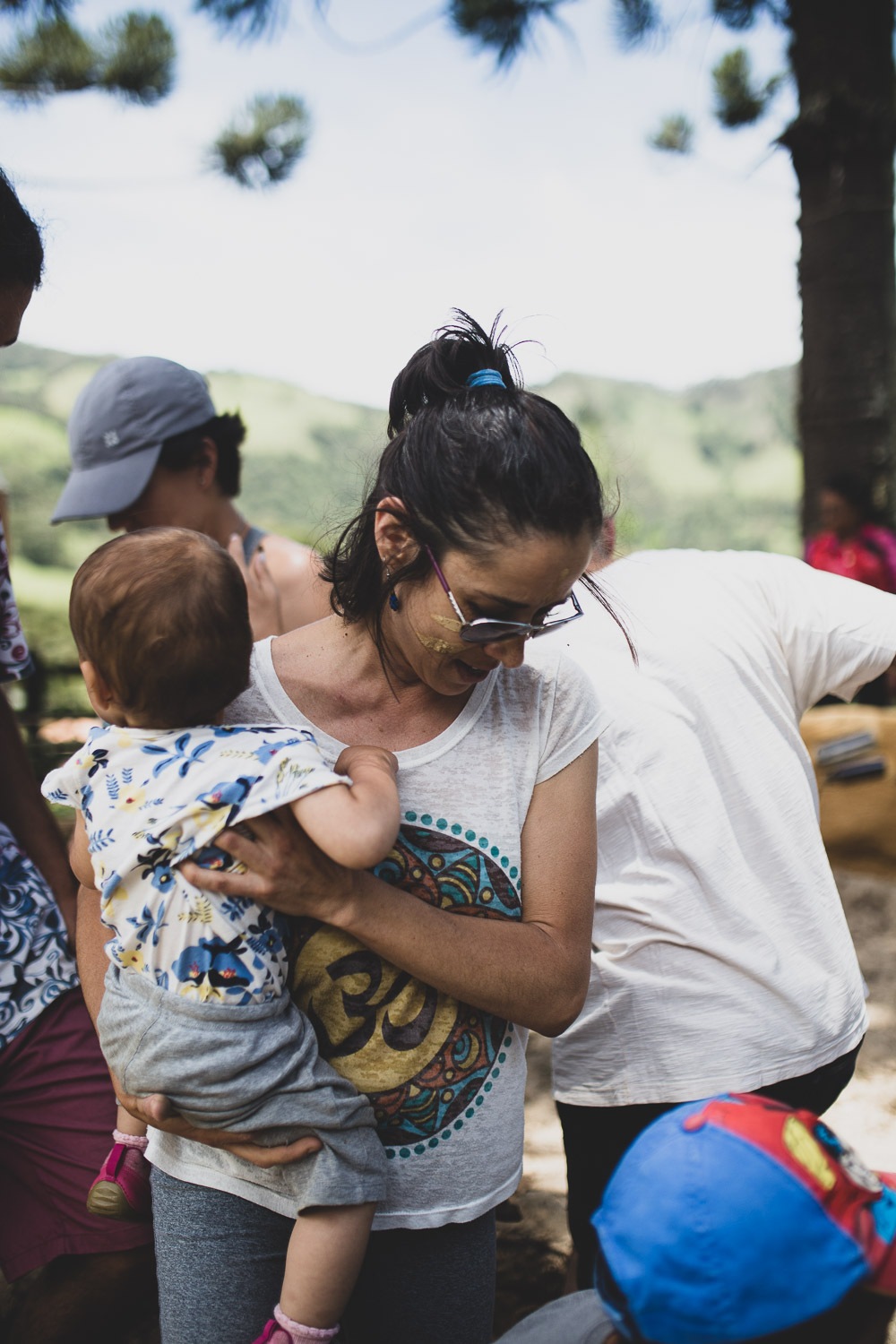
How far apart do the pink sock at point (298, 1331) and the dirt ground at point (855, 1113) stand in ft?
3.65

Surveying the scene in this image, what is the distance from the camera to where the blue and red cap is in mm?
1104

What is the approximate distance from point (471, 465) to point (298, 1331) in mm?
1194

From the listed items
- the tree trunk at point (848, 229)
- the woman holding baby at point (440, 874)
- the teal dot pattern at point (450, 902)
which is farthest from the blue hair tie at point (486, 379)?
the tree trunk at point (848, 229)

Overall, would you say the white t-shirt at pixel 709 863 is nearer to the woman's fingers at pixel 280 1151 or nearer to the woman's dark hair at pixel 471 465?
the woman's dark hair at pixel 471 465

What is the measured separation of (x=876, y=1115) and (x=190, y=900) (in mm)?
2745

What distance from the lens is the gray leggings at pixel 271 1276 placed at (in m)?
1.52

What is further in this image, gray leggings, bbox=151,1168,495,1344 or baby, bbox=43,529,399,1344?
gray leggings, bbox=151,1168,495,1344

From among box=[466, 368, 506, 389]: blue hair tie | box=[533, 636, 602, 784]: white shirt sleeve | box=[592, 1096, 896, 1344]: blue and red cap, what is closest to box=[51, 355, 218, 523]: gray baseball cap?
box=[466, 368, 506, 389]: blue hair tie

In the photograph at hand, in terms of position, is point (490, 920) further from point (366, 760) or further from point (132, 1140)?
point (132, 1140)

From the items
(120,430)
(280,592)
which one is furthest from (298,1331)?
(120,430)

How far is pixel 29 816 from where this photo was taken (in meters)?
2.24

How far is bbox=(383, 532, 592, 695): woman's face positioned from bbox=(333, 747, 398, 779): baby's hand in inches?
5.4

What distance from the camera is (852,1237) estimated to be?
1135 millimetres

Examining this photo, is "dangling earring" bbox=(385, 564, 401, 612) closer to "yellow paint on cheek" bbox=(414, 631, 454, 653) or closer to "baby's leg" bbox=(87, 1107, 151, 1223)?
"yellow paint on cheek" bbox=(414, 631, 454, 653)
